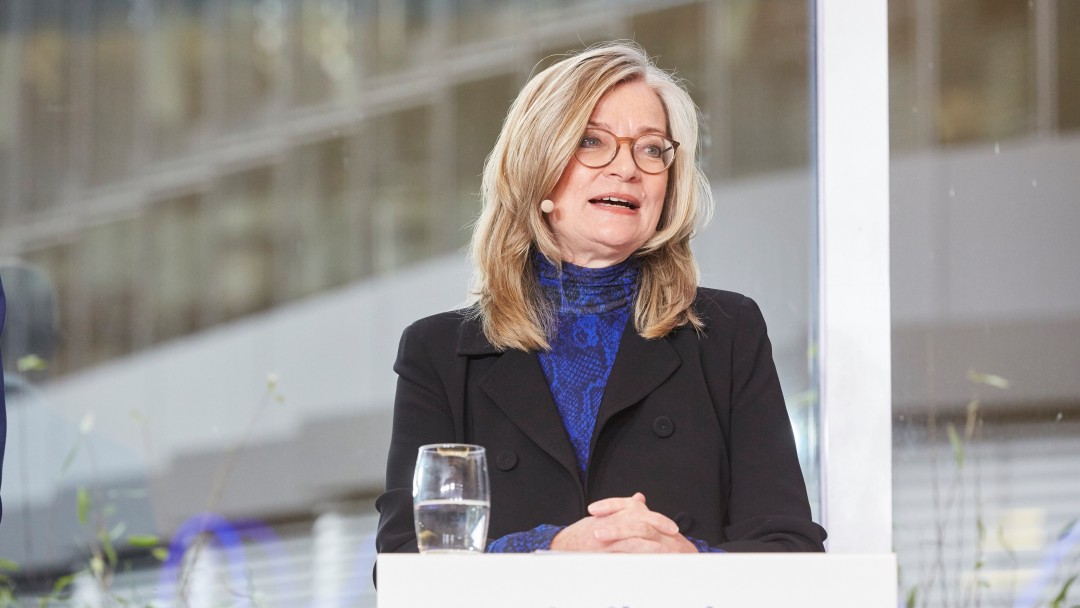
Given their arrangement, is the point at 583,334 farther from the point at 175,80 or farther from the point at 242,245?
the point at 175,80

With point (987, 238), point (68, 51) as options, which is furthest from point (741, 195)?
point (68, 51)

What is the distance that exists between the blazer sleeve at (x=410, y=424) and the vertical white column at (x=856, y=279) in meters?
1.10

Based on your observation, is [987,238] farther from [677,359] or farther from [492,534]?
[492,534]

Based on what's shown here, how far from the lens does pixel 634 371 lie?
1953mm

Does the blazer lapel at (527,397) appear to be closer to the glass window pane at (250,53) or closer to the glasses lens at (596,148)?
the glasses lens at (596,148)

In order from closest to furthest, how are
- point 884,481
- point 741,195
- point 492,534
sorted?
point 492,534, point 884,481, point 741,195

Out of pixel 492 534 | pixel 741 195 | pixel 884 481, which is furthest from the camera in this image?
pixel 741 195

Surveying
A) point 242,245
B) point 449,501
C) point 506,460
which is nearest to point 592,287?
point 506,460

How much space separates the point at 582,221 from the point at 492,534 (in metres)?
0.51

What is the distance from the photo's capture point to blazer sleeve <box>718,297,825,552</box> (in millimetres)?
1747

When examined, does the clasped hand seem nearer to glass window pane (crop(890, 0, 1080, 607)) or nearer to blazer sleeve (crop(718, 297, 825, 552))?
blazer sleeve (crop(718, 297, 825, 552))

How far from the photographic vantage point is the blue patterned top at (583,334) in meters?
1.96

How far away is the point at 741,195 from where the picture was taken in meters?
2.95

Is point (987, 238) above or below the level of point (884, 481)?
above
